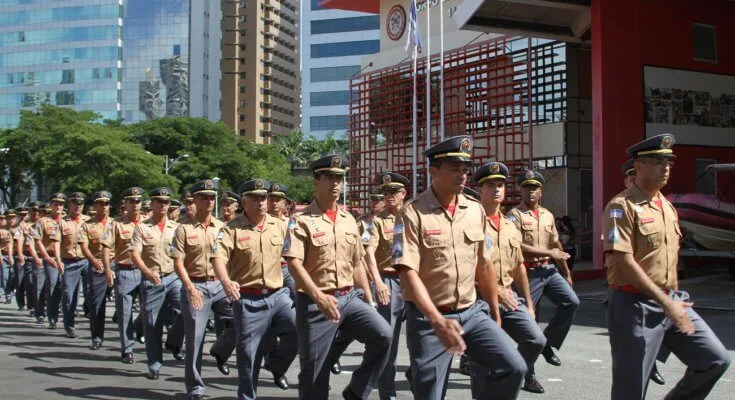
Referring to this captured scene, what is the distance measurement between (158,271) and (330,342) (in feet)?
14.9

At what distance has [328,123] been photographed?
11012 cm

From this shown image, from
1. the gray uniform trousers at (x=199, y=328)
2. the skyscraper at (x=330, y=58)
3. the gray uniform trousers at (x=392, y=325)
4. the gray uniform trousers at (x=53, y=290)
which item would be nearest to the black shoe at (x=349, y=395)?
the gray uniform trousers at (x=392, y=325)

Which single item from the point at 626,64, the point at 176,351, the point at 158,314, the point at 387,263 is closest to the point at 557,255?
the point at 387,263

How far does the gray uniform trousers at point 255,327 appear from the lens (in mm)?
7723

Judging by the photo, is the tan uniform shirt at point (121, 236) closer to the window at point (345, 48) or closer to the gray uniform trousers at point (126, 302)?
the gray uniform trousers at point (126, 302)

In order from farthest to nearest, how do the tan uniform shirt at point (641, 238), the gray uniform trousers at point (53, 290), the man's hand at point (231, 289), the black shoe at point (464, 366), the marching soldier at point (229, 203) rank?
the gray uniform trousers at point (53, 290) < the marching soldier at point (229, 203) < the black shoe at point (464, 366) < the man's hand at point (231, 289) < the tan uniform shirt at point (641, 238)

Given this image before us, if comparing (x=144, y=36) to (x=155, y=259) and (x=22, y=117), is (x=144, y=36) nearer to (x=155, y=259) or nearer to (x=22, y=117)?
(x=22, y=117)

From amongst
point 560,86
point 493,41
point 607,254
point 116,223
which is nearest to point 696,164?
point 560,86

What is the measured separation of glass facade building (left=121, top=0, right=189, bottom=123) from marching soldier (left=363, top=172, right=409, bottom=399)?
97.2m

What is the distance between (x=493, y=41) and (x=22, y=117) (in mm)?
40880

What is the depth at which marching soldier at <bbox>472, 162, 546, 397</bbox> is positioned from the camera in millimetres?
7590

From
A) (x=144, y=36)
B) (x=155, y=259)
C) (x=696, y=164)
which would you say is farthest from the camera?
(x=144, y=36)

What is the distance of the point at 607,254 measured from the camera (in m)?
6.36

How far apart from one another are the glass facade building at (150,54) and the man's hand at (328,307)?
10053 centimetres
